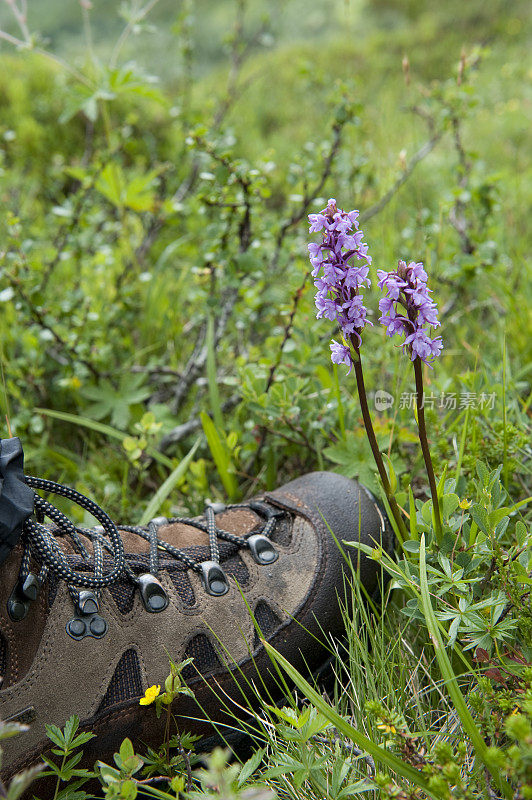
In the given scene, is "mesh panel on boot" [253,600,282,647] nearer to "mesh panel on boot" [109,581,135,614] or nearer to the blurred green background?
"mesh panel on boot" [109,581,135,614]

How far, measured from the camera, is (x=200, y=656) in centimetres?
131

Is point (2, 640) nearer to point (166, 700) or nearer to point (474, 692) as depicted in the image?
point (166, 700)

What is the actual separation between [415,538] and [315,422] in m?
0.60

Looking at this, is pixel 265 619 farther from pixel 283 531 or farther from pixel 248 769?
pixel 248 769

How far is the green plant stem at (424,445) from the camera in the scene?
3.49ft

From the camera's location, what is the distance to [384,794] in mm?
952

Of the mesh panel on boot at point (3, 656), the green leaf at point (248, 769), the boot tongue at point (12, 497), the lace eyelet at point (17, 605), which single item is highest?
the boot tongue at point (12, 497)

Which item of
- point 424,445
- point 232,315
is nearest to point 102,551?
→ point 424,445

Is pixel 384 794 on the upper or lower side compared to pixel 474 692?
lower

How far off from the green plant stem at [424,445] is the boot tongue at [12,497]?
28.8 inches

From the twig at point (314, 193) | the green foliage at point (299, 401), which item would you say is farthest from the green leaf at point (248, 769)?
the twig at point (314, 193)

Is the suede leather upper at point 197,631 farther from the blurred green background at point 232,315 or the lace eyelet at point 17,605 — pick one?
the blurred green background at point 232,315

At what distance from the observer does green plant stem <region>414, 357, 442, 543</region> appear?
1064 mm

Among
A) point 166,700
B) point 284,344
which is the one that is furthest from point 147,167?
point 166,700
